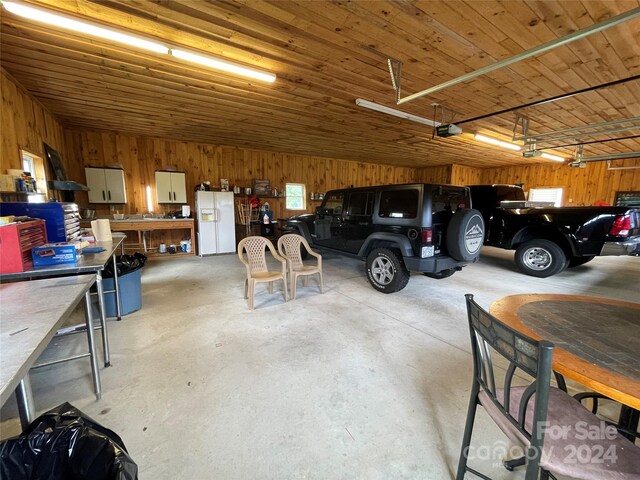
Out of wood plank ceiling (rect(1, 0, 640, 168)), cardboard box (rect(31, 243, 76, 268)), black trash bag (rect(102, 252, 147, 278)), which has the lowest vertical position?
black trash bag (rect(102, 252, 147, 278))

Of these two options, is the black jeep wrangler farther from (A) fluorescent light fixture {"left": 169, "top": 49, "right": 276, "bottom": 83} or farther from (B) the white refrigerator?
(B) the white refrigerator

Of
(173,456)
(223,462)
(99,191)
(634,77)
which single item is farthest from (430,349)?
(99,191)

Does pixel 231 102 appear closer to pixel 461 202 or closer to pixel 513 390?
pixel 461 202

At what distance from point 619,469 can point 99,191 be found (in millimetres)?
7882

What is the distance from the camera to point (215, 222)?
261 inches

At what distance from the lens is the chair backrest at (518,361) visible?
81 centimetres

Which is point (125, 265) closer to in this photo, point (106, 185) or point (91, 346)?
point (91, 346)

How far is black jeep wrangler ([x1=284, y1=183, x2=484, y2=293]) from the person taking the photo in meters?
→ 3.39

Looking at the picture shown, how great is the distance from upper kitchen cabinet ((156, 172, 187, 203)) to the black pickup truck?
22.7 ft

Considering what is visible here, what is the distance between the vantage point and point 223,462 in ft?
4.49

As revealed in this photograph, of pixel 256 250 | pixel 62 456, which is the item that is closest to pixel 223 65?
pixel 256 250

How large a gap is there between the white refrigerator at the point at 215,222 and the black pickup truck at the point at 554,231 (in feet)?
19.2

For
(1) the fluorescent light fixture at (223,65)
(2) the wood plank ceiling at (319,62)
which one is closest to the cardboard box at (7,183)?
(2) the wood plank ceiling at (319,62)

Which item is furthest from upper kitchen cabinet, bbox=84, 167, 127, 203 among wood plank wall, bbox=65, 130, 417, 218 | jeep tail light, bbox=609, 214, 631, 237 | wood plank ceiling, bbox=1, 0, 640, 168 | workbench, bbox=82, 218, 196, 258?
jeep tail light, bbox=609, 214, 631, 237
